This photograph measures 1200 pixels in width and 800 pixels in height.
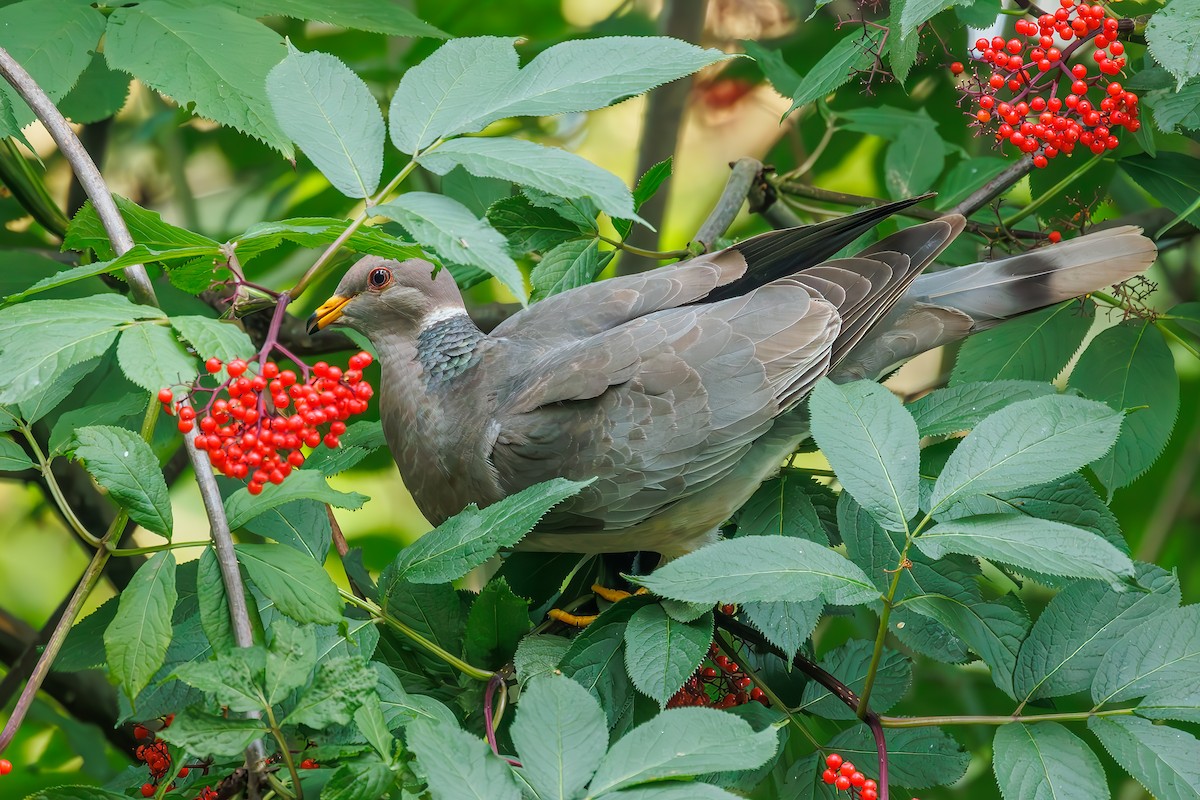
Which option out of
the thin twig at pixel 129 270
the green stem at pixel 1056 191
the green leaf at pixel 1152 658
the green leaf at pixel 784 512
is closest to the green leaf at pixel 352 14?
the thin twig at pixel 129 270

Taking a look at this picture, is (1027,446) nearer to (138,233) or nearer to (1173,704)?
(1173,704)

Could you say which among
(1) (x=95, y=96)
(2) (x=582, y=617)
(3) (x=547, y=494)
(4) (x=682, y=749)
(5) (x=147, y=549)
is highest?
(1) (x=95, y=96)

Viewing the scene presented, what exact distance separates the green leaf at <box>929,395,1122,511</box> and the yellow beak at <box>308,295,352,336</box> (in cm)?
144

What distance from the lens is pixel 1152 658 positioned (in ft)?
4.24

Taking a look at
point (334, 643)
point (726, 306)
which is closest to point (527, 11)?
point (726, 306)

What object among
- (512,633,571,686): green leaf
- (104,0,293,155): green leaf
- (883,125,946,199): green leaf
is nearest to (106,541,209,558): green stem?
(512,633,571,686): green leaf

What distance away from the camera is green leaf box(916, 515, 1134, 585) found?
1099 mm

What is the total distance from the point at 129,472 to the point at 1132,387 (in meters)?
1.58

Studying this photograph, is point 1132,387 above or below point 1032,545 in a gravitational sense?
below

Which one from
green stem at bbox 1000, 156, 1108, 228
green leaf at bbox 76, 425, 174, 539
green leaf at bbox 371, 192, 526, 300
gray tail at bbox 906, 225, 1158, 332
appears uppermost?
green leaf at bbox 371, 192, 526, 300

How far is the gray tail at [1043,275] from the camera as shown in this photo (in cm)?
204

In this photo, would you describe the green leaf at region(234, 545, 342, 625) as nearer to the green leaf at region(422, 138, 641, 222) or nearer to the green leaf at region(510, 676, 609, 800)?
the green leaf at region(510, 676, 609, 800)

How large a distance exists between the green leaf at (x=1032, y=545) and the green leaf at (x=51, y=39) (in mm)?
1414

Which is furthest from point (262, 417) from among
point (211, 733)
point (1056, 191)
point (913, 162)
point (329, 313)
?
point (913, 162)
